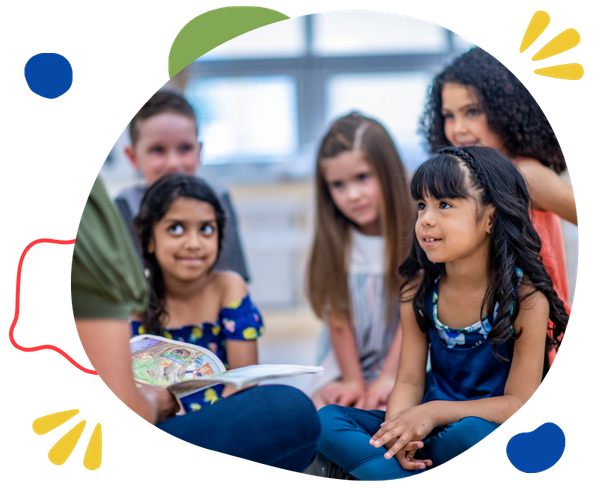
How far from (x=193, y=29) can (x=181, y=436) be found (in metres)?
0.60

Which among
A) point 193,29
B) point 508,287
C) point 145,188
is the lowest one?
point 508,287

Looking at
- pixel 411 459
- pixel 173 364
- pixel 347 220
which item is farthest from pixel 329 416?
pixel 347 220

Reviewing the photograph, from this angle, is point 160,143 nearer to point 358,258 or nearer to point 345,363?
point 358,258

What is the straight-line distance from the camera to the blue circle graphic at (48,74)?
0.96m

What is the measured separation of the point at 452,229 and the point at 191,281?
40cm

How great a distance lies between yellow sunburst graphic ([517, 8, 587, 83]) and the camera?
0.93 meters

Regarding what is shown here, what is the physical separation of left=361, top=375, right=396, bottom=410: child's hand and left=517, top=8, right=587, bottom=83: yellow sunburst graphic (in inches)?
21.7

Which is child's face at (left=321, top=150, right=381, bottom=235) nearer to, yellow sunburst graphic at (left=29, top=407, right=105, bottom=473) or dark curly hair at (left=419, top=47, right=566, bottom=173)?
dark curly hair at (left=419, top=47, right=566, bottom=173)

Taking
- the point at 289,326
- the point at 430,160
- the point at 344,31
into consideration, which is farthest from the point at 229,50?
the point at 289,326

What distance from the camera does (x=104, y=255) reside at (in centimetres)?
94

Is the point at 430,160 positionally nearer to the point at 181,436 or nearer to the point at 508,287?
the point at 508,287

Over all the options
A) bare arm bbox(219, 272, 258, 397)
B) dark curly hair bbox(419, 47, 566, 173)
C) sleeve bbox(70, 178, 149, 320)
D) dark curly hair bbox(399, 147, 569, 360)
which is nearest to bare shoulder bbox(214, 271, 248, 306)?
bare arm bbox(219, 272, 258, 397)

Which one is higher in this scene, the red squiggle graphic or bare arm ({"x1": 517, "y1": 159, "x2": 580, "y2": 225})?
bare arm ({"x1": 517, "y1": 159, "x2": 580, "y2": 225})

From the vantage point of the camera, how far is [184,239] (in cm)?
98
